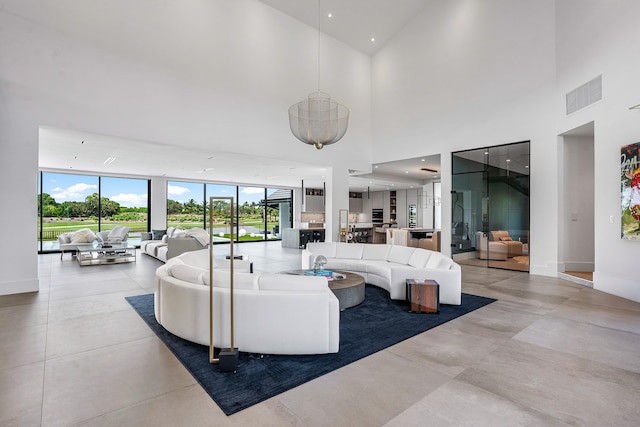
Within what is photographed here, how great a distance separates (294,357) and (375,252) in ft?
13.0

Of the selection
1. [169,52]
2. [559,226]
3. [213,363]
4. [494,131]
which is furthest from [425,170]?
[213,363]

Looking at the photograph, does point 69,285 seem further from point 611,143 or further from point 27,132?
point 611,143

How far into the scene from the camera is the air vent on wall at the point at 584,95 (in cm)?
588

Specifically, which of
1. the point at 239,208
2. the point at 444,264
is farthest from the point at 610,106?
the point at 239,208

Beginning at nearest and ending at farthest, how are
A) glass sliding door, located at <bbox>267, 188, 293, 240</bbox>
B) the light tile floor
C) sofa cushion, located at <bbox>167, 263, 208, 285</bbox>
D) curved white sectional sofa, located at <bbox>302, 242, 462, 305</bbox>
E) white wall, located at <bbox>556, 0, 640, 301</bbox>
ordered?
the light tile floor, sofa cushion, located at <bbox>167, 263, 208, 285</bbox>, curved white sectional sofa, located at <bbox>302, 242, 462, 305</bbox>, white wall, located at <bbox>556, 0, 640, 301</bbox>, glass sliding door, located at <bbox>267, 188, 293, 240</bbox>

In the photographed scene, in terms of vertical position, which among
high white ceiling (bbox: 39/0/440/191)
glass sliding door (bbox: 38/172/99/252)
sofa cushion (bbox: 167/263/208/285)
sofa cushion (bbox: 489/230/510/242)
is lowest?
sofa cushion (bbox: 167/263/208/285)

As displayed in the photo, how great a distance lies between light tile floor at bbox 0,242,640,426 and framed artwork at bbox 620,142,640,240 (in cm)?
145

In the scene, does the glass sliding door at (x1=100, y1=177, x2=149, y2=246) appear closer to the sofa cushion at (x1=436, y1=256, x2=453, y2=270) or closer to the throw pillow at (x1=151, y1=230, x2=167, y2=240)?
the throw pillow at (x1=151, y1=230, x2=167, y2=240)

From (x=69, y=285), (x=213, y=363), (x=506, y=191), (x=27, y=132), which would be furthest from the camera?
(x=506, y=191)

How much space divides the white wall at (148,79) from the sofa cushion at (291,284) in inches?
205

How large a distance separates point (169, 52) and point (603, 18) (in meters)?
8.71

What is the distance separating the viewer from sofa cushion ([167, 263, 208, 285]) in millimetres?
3506

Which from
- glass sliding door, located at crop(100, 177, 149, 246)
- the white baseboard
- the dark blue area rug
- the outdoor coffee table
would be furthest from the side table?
glass sliding door, located at crop(100, 177, 149, 246)

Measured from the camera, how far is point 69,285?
20.3ft
